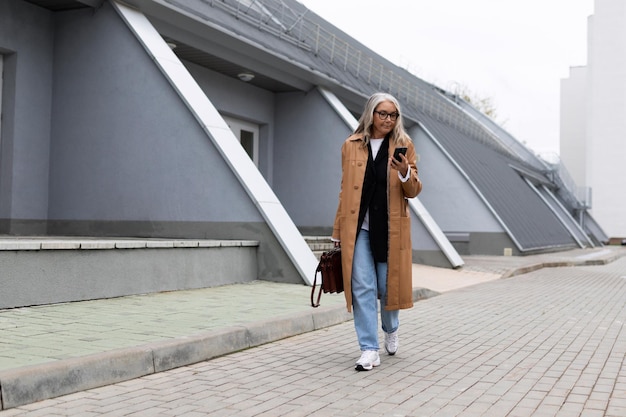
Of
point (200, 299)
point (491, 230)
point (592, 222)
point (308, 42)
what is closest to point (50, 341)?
point (200, 299)

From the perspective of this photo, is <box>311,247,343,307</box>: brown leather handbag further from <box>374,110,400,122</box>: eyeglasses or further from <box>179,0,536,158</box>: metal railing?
<box>179,0,536,158</box>: metal railing

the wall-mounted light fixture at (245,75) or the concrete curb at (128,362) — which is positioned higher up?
the wall-mounted light fixture at (245,75)

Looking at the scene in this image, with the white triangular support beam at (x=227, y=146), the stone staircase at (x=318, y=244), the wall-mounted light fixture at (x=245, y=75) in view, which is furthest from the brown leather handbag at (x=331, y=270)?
the wall-mounted light fixture at (x=245, y=75)

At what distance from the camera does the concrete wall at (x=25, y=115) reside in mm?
10047

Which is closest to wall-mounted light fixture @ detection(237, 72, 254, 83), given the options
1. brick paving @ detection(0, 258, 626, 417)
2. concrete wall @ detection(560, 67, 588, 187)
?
brick paving @ detection(0, 258, 626, 417)

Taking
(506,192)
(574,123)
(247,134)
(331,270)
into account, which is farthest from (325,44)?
(574,123)

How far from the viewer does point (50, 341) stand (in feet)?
16.6

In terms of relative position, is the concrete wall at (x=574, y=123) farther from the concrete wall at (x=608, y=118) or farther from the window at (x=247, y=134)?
the window at (x=247, y=134)

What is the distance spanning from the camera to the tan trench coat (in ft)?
17.5

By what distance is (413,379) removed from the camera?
16.3ft

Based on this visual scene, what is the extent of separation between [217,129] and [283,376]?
18.2ft

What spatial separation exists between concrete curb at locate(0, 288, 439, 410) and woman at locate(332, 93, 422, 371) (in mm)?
1185

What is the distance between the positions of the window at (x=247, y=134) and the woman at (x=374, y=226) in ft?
33.1

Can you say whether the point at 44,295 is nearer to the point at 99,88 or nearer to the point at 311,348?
the point at 311,348
